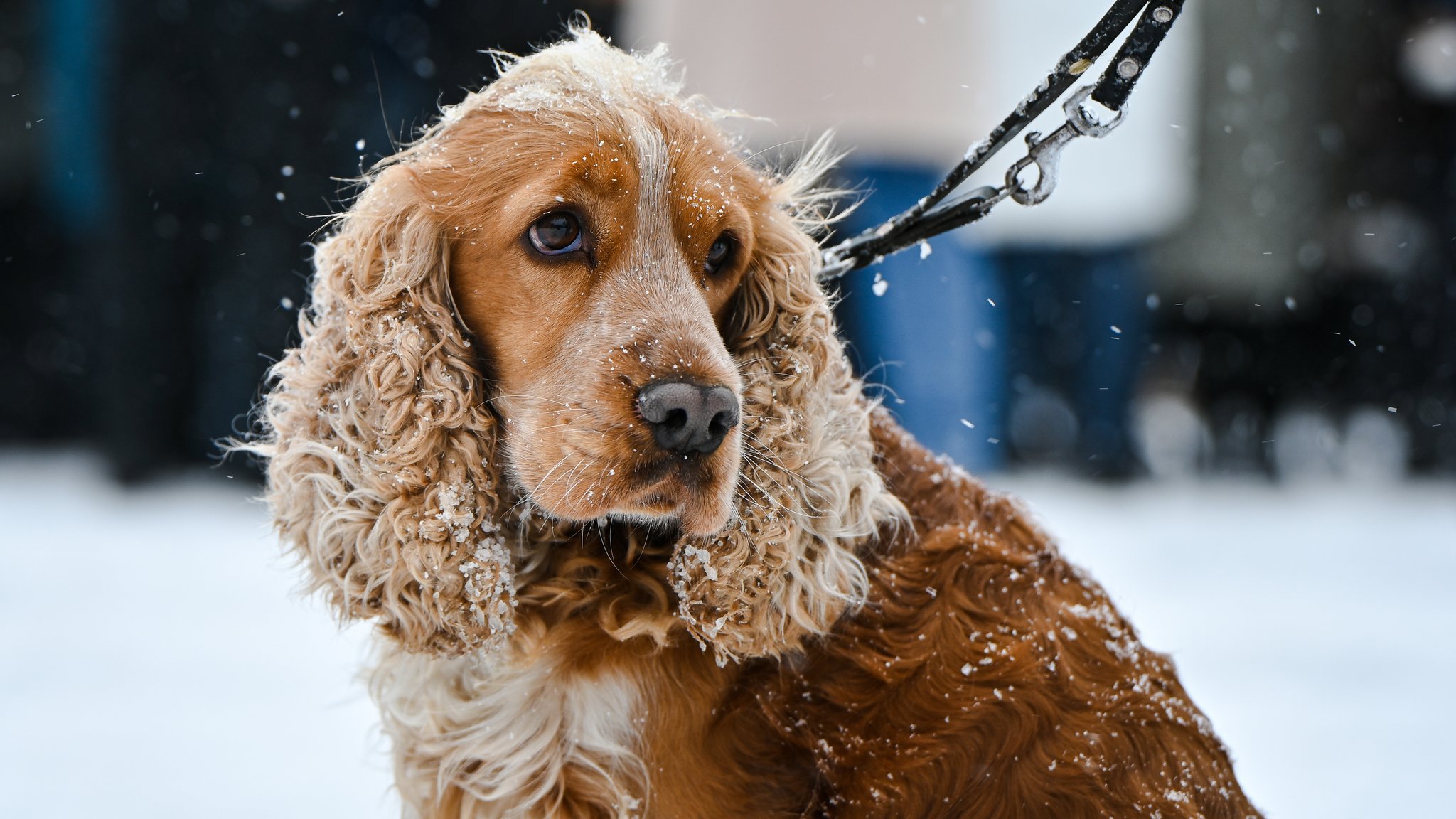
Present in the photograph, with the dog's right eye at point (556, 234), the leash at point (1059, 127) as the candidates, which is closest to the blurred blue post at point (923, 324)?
the leash at point (1059, 127)

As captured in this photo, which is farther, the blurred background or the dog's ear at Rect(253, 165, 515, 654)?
the blurred background

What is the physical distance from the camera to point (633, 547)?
6.30 ft

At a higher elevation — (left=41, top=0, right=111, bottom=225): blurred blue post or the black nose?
(left=41, top=0, right=111, bottom=225): blurred blue post

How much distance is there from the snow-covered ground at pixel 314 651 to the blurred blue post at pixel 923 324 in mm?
1021

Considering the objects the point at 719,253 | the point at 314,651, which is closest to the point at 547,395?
the point at 719,253

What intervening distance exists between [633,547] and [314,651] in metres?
2.41

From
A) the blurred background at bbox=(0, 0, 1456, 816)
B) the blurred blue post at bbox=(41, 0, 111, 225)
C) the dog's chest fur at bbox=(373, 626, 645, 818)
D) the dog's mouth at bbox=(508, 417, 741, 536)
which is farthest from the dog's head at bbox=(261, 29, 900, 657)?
the blurred blue post at bbox=(41, 0, 111, 225)

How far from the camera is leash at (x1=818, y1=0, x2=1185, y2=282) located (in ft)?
6.17

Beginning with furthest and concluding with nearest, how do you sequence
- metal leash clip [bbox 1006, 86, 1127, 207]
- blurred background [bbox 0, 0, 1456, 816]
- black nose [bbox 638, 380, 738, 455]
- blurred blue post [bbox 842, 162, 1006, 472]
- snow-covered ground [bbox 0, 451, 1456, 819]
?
blurred blue post [bbox 842, 162, 1006, 472], blurred background [bbox 0, 0, 1456, 816], snow-covered ground [bbox 0, 451, 1456, 819], metal leash clip [bbox 1006, 86, 1127, 207], black nose [bbox 638, 380, 738, 455]

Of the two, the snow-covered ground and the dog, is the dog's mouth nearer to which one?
the dog

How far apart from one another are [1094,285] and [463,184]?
6627 millimetres

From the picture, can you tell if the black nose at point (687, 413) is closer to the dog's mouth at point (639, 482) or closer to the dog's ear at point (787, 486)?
the dog's mouth at point (639, 482)

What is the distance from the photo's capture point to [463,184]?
6.12 feet

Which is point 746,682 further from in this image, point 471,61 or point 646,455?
point 471,61
